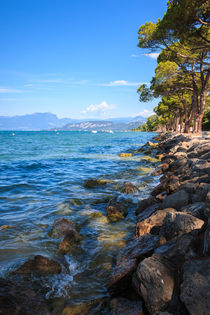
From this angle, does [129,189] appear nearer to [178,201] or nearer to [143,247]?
[178,201]

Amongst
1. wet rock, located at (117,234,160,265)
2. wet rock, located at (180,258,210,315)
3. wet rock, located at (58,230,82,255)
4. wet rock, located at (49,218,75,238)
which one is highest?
wet rock, located at (180,258,210,315)

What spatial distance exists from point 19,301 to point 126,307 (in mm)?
1639

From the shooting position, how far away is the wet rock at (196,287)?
7.50 feet

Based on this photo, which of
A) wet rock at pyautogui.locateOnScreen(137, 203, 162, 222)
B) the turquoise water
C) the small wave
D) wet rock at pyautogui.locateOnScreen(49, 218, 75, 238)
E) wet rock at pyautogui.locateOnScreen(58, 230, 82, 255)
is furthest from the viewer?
the small wave

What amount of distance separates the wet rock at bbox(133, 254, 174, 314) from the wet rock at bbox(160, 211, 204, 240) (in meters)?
0.75

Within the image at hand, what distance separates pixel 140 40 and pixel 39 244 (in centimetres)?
2292

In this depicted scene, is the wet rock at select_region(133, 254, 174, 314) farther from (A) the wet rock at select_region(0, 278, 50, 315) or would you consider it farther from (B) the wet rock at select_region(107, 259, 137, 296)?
(A) the wet rock at select_region(0, 278, 50, 315)

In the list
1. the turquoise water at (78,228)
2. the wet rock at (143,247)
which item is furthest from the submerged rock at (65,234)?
the wet rock at (143,247)

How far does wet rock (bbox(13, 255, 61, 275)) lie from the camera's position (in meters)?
4.07

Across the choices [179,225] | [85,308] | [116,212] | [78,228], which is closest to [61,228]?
[78,228]

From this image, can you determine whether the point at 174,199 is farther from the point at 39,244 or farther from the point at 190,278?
the point at 39,244

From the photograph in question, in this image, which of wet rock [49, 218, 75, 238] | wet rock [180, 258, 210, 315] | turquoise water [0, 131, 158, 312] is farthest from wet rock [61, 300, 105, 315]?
wet rock [49, 218, 75, 238]

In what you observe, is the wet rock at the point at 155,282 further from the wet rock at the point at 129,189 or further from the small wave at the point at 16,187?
the small wave at the point at 16,187

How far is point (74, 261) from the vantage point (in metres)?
4.67
